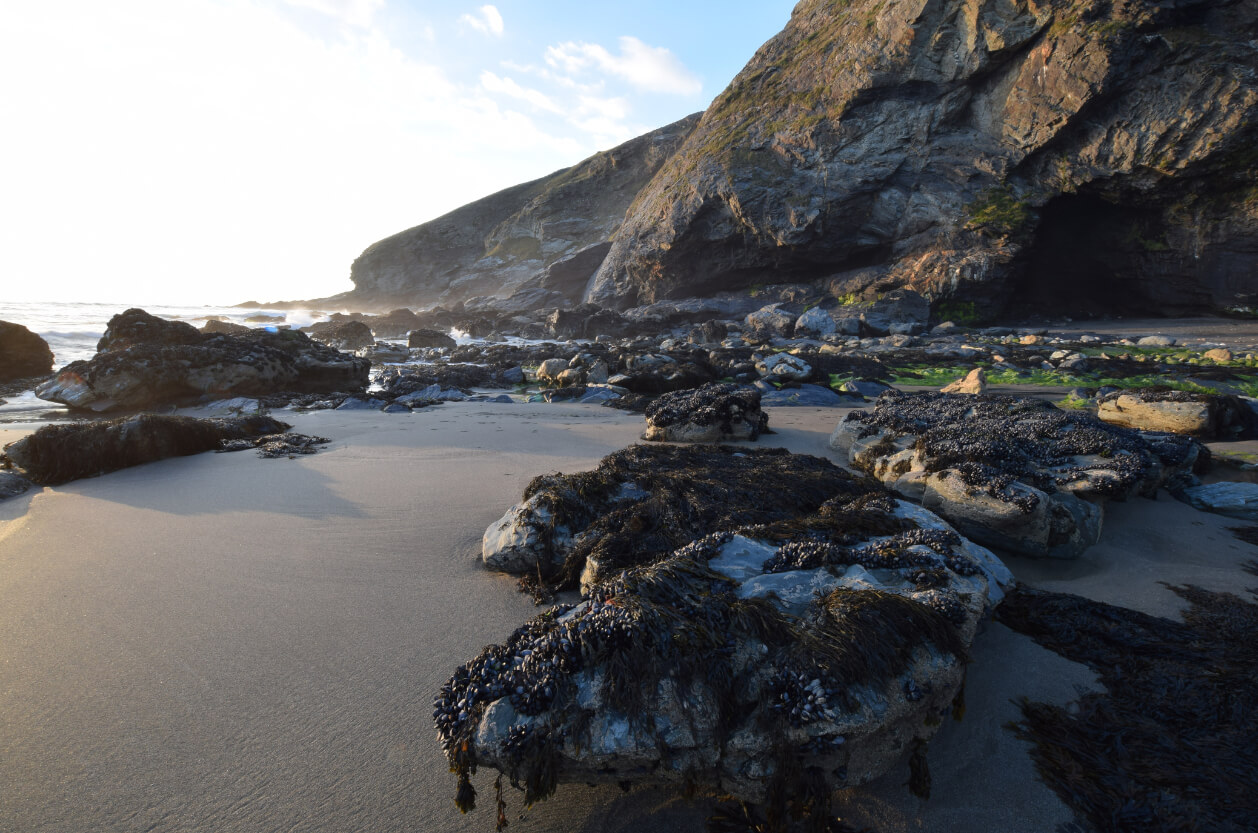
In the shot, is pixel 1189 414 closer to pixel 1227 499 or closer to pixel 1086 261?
pixel 1227 499

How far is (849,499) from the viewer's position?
11.3 ft

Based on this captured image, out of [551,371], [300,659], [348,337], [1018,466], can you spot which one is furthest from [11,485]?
[348,337]

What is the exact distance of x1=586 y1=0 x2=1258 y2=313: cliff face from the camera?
1912cm

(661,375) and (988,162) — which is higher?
(988,162)

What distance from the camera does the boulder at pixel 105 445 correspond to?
16.1 feet

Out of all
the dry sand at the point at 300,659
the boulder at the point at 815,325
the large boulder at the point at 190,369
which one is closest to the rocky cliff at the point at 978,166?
the boulder at the point at 815,325

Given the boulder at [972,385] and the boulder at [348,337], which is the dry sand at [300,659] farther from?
the boulder at [348,337]

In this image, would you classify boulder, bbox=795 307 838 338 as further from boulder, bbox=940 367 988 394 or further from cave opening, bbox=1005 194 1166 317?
boulder, bbox=940 367 988 394

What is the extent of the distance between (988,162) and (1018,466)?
26529 millimetres

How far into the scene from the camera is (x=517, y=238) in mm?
63562

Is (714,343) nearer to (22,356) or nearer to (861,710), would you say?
(22,356)

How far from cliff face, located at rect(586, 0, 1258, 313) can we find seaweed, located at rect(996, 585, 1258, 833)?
2550 centimetres

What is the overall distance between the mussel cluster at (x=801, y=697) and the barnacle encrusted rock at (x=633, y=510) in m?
1.22

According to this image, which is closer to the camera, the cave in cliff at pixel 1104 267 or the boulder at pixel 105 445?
→ the boulder at pixel 105 445
